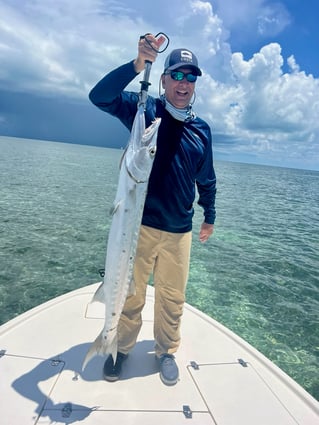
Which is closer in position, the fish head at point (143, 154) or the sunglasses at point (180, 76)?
the fish head at point (143, 154)

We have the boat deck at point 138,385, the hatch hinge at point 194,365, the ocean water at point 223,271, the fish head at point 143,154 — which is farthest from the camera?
the ocean water at point 223,271

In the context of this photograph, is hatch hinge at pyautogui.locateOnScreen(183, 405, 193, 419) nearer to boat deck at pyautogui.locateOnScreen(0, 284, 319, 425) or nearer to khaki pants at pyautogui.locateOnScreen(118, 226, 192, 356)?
boat deck at pyautogui.locateOnScreen(0, 284, 319, 425)

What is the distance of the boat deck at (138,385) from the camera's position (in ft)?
11.0

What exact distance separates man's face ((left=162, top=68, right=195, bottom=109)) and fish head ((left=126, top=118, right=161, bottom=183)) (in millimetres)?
1047

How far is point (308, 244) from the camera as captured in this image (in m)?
15.9

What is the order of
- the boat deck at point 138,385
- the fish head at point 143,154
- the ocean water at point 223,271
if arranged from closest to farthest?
the fish head at point 143,154 < the boat deck at point 138,385 < the ocean water at point 223,271

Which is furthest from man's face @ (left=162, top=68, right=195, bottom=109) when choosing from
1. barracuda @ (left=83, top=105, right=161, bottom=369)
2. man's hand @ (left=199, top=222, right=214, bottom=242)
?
man's hand @ (left=199, top=222, right=214, bottom=242)

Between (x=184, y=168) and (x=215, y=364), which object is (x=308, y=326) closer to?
(x=215, y=364)

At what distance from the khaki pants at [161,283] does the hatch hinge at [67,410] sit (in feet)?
3.25

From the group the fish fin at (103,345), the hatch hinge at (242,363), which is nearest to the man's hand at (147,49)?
the fish fin at (103,345)

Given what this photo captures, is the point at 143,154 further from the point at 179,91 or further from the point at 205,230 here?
the point at 205,230

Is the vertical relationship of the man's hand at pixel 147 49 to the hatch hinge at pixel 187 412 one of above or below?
above

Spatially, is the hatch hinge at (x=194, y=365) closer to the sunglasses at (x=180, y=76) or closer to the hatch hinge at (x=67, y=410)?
the hatch hinge at (x=67, y=410)

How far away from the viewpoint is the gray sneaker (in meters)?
3.91
